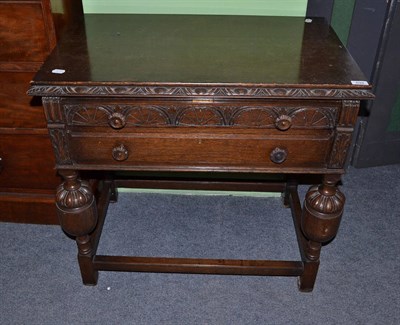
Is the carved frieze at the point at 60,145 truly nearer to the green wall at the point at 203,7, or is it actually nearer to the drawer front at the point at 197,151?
the drawer front at the point at 197,151

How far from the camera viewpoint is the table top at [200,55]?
1407mm

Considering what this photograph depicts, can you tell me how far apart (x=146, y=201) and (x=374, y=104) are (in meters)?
1.22

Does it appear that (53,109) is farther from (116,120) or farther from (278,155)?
(278,155)

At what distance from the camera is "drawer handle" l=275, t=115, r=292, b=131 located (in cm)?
145

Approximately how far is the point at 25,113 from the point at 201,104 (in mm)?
850

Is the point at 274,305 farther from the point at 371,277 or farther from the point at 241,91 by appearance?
the point at 241,91

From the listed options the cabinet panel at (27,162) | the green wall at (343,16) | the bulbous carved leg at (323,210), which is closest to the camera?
the bulbous carved leg at (323,210)

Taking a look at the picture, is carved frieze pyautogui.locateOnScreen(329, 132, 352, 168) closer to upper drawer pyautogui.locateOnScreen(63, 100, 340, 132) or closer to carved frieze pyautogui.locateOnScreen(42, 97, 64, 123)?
upper drawer pyautogui.locateOnScreen(63, 100, 340, 132)

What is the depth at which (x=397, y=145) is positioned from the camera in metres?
2.65

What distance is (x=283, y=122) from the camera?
4.79ft

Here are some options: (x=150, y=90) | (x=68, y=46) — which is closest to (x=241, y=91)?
(x=150, y=90)

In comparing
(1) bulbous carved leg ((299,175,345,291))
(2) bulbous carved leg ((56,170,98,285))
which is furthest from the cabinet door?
(2) bulbous carved leg ((56,170,98,285))

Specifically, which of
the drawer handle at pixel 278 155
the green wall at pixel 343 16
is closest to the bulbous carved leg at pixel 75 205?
the drawer handle at pixel 278 155

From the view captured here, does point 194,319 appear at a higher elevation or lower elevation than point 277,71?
lower
